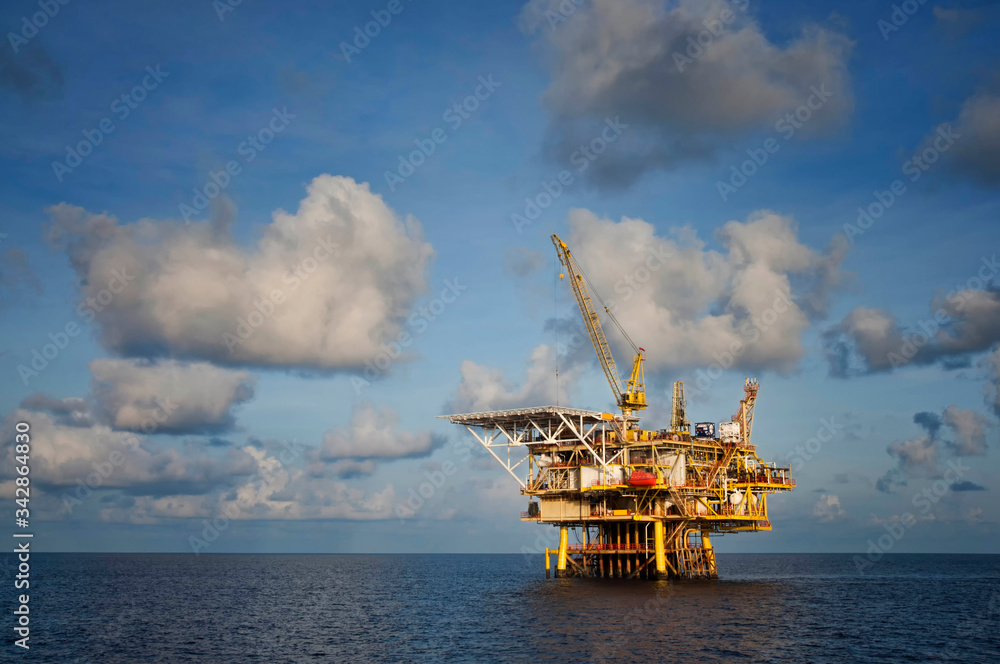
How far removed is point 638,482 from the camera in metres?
82.5

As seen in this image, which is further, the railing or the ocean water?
the railing

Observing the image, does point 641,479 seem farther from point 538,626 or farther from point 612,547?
point 538,626

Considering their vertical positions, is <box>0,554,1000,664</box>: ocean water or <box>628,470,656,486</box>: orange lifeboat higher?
<box>628,470,656,486</box>: orange lifeboat

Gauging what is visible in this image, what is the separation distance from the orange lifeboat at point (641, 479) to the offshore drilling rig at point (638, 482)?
107 millimetres

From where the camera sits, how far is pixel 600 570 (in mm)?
95688

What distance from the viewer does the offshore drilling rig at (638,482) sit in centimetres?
8575

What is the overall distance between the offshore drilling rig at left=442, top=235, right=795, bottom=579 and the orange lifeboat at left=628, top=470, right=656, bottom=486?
0.35 ft

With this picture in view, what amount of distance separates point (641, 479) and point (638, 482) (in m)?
0.41

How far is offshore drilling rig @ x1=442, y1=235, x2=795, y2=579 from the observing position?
85750 mm

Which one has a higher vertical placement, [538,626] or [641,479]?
[641,479]

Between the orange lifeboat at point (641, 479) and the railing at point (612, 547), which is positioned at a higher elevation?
the orange lifeboat at point (641, 479)

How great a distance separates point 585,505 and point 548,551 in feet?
55.1

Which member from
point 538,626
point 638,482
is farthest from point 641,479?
point 538,626

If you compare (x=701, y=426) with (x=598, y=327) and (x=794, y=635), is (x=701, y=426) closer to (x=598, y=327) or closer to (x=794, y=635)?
(x=598, y=327)
